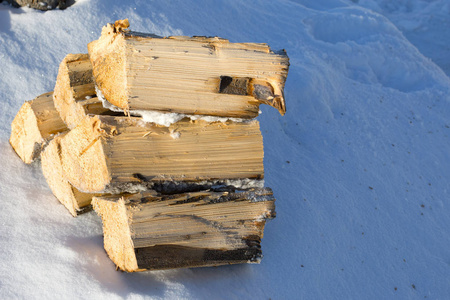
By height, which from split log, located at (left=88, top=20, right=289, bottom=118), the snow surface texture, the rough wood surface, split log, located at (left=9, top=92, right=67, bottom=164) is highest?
split log, located at (left=88, top=20, right=289, bottom=118)

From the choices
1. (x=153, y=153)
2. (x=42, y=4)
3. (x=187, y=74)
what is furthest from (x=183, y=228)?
(x=42, y=4)

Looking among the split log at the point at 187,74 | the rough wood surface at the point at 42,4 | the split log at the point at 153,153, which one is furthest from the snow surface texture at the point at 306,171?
the split log at the point at 187,74

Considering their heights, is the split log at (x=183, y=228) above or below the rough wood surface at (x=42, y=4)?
Answer: below

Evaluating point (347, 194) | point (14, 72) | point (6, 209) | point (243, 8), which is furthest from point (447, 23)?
point (6, 209)

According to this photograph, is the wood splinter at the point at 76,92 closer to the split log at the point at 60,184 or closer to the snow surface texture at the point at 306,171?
the split log at the point at 60,184

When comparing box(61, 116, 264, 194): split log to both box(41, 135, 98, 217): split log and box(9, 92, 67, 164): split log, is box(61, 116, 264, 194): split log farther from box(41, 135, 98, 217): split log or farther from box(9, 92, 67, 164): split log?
box(9, 92, 67, 164): split log

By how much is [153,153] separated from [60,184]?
0.51 meters

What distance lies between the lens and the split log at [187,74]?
1.69 meters

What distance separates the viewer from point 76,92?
77.6 inches

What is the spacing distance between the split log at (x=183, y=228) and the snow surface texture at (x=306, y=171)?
10cm

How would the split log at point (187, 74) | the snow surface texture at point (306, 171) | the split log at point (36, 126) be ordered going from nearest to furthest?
the split log at point (187, 74) < the snow surface texture at point (306, 171) < the split log at point (36, 126)

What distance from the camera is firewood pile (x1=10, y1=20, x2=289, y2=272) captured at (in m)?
1.71

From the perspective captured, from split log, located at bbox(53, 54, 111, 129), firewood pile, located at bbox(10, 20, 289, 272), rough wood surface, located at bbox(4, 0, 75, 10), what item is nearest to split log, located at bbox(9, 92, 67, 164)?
split log, located at bbox(53, 54, 111, 129)

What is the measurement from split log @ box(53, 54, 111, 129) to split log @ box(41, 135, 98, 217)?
0.45ft
